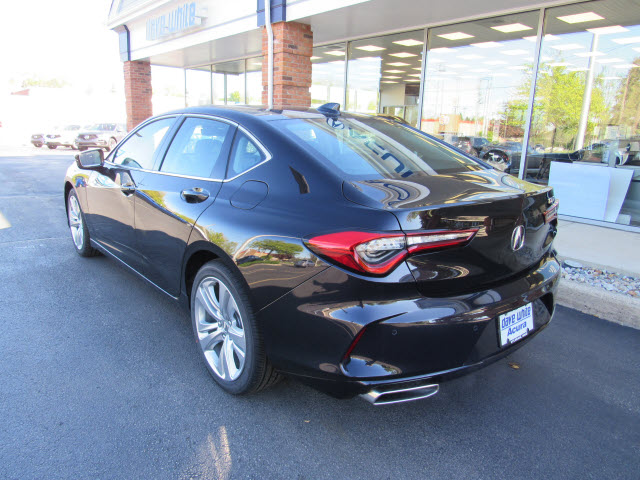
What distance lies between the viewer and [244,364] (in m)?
2.40

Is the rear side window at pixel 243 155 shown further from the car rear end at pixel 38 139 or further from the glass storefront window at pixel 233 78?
the car rear end at pixel 38 139

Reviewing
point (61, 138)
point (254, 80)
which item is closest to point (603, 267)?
point (254, 80)

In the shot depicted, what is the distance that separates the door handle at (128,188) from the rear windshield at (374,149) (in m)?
1.42

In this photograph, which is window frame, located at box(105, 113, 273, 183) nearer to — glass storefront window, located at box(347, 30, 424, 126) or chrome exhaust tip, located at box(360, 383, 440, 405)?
chrome exhaust tip, located at box(360, 383, 440, 405)

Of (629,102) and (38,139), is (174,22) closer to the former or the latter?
(629,102)

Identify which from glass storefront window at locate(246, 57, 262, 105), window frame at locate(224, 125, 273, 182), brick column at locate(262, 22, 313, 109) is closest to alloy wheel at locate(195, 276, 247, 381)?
window frame at locate(224, 125, 273, 182)

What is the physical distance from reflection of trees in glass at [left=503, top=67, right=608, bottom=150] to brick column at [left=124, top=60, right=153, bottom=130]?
11.7m

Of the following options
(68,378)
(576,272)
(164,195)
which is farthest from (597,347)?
(68,378)

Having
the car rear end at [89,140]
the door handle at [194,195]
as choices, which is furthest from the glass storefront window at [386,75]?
the car rear end at [89,140]

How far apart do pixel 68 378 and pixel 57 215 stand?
5379mm

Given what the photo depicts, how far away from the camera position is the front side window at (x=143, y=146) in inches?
136

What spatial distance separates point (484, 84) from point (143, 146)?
6.99 m

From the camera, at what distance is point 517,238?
2193 mm

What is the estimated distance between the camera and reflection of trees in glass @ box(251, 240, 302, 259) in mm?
2051
